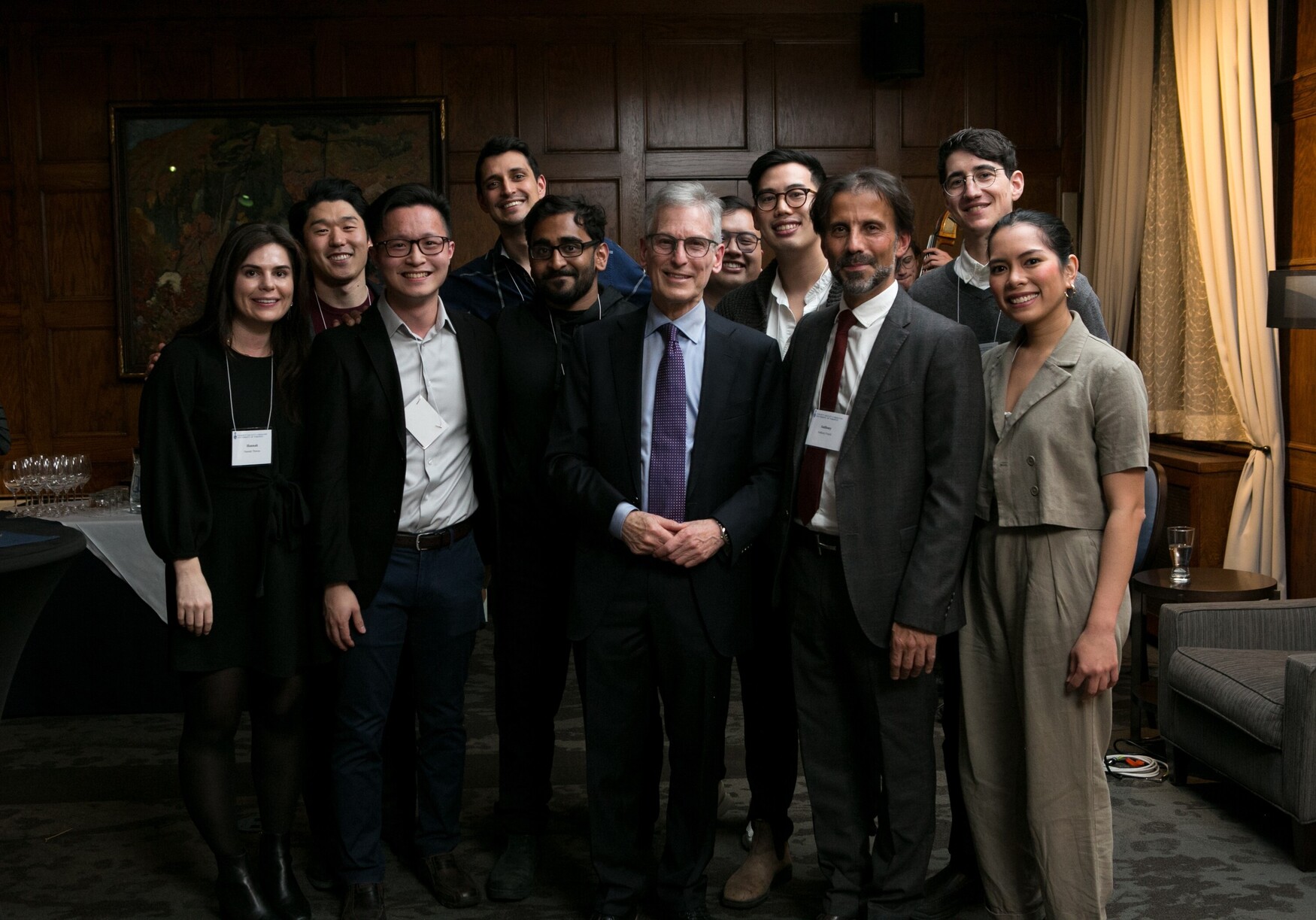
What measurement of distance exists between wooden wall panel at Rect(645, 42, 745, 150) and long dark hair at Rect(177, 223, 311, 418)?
14.3ft

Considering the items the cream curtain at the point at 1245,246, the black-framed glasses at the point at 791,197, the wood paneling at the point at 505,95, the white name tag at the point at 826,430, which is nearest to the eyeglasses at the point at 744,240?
the black-framed glasses at the point at 791,197

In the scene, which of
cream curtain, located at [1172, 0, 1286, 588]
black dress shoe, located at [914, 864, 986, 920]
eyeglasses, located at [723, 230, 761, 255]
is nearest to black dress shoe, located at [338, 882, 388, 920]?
black dress shoe, located at [914, 864, 986, 920]

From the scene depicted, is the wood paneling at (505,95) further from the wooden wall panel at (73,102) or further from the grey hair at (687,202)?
the grey hair at (687,202)

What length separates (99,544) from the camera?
4336mm

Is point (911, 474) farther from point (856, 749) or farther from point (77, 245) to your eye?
point (77, 245)

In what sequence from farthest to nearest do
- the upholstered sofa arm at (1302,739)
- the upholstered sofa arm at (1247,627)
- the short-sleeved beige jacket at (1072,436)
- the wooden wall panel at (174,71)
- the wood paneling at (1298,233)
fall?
the wooden wall panel at (174,71)
the wood paneling at (1298,233)
the upholstered sofa arm at (1247,627)
the upholstered sofa arm at (1302,739)
the short-sleeved beige jacket at (1072,436)

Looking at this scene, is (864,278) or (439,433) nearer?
(864,278)

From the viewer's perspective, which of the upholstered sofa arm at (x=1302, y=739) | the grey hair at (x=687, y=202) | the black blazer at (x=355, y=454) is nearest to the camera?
the grey hair at (x=687, y=202)

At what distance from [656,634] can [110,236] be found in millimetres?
5551

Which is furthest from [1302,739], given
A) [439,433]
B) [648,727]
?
[439,433]

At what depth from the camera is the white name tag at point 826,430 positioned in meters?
2.48

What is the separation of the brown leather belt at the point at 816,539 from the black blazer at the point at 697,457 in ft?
0.24

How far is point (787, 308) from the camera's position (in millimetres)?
2971

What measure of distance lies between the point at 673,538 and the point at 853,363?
55 cm
